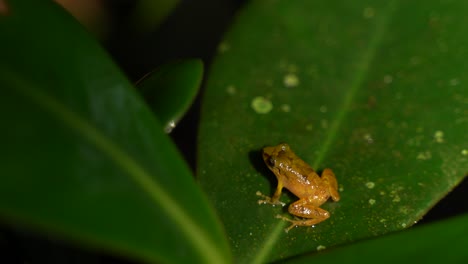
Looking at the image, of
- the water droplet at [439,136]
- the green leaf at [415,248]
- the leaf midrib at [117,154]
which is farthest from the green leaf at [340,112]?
the leaf midrib at [117,154]

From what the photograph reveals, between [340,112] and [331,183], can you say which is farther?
[340,112]

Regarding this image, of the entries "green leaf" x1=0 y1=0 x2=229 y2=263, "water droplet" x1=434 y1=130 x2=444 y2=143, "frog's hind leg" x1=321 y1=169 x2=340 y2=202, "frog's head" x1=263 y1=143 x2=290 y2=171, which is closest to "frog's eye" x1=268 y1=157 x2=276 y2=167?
"frog's head" x1=263 y1=143 x2=290 y2=171

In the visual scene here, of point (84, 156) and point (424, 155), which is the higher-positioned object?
point (84, 156)

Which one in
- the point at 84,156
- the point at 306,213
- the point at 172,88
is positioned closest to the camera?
the point at 84,156

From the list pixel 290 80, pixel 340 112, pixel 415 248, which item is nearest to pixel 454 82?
pixel 340 112

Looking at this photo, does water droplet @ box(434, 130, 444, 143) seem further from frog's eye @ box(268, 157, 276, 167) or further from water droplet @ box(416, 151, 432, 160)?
frog's eye @ box(268, 157, 276, 167)

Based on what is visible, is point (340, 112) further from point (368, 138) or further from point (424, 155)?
point (424, 155)
